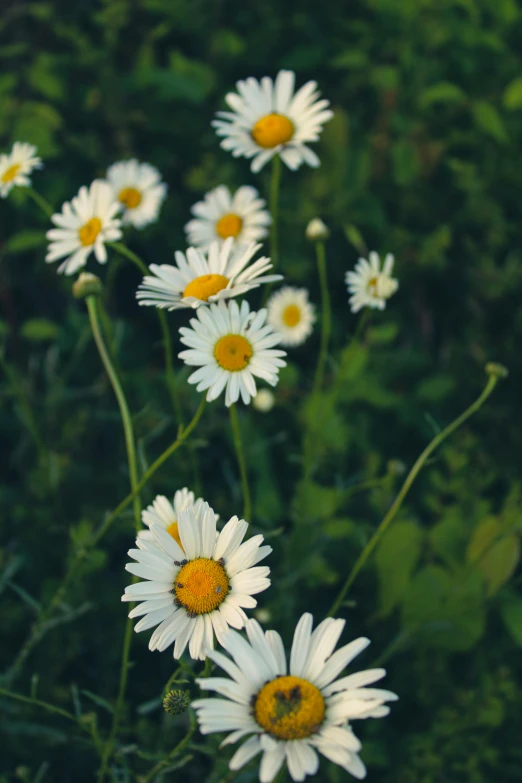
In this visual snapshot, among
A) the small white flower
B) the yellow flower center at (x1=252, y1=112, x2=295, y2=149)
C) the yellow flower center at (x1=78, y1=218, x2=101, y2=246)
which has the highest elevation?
the yellow flower center at (x1=252, y1=112, x2=295, y2=149)

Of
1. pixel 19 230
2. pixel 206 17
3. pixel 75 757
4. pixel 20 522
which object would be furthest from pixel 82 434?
pixel 206 17

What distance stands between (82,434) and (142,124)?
1350 mm

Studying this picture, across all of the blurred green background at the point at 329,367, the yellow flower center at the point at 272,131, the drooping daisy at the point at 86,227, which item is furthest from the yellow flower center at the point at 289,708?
the yellow flower center at the point at 272,131

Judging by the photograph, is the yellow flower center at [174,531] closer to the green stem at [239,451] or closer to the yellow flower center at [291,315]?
the green stem at [239,451]

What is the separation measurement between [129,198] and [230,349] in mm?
989

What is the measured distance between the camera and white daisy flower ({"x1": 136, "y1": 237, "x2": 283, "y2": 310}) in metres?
1.57

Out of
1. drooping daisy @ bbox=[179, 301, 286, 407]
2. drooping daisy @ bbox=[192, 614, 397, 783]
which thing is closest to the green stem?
drooping daisy @ bbox=[179, 301, 286, 407]

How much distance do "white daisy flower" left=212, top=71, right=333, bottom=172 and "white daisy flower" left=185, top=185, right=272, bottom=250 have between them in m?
0.16

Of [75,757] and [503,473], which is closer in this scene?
[75,757]

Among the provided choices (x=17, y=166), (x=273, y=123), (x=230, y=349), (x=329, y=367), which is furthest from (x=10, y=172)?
(x=329, y=367)

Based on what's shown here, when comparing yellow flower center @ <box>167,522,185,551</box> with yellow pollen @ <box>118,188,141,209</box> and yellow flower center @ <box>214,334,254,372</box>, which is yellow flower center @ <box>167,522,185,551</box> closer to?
yellow flower center @ <box>214,334,254,372</box>

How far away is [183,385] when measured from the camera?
2.74 meters

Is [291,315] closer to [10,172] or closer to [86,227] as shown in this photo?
[86,227]

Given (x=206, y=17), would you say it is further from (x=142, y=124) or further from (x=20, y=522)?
(x=20, y=522)
